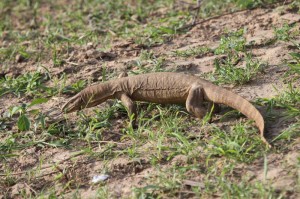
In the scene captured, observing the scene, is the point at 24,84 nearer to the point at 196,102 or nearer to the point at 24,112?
the point at 24,112

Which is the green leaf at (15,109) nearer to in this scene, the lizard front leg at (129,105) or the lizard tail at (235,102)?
the lizard front leg at (129,105)

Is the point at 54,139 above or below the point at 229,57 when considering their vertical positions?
below

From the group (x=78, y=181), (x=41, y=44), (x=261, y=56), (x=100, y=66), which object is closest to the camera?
(x=78, y=181)

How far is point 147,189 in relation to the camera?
5.05 metres

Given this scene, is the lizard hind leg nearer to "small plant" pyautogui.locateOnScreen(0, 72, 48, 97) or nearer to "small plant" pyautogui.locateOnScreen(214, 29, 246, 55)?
"small plant" pyautogui.locateOnScreen(214, 29, 246, 55)

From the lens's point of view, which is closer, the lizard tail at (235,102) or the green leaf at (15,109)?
the lizard tail at (235,102)

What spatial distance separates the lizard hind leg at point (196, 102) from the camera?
6109 mm

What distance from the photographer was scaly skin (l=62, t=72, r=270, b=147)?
596 centimetres

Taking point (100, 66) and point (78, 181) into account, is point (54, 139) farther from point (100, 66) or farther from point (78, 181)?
point (100, 66)

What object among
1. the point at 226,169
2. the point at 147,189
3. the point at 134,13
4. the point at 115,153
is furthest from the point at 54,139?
the point at 134,13

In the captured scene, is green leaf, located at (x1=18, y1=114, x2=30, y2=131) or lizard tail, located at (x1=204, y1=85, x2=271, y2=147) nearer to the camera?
lizard tail, located at (x1=204, y1=85, x2=271, y2=147)

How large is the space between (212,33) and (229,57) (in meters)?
1.12

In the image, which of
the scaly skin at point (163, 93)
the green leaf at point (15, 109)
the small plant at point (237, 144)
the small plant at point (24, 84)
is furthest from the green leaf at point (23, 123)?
the small plant at point (237, 144)

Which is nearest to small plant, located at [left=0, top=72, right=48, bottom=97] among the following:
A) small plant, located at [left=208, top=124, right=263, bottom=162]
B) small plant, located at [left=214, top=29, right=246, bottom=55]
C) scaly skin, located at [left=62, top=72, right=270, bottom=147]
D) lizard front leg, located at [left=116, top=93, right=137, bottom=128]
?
scaly skin, located at [left=62, top=72, right=270, bottom=147]
